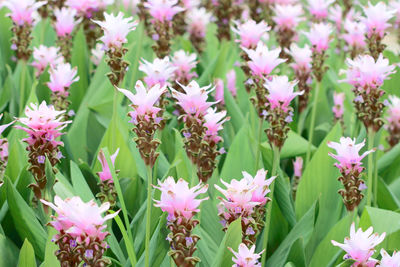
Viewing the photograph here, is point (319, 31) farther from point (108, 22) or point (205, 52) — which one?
point (205, 52)

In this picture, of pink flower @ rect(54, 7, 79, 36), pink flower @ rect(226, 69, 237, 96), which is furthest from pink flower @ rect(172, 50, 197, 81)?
pink flower @ rect(54, 7, 79, 36)

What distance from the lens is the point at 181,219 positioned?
5.00ft

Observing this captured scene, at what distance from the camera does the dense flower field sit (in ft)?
5.41

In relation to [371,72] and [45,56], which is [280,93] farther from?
[45,56]

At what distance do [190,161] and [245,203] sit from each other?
46 centimetres

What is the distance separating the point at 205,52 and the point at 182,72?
1.29m

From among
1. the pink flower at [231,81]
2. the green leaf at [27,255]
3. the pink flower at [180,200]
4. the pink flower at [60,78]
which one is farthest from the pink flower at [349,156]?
the pink flower at [231,81]

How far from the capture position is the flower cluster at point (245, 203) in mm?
1627

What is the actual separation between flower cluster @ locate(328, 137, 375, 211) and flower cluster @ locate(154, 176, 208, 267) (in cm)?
58

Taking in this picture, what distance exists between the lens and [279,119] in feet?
6.58

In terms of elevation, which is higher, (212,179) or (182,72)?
(182,72)

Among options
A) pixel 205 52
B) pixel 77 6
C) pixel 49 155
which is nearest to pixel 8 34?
pixel 77 6

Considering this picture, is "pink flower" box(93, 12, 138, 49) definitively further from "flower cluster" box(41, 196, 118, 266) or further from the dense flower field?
"flower cluster" box(41, 196, 118, 266)

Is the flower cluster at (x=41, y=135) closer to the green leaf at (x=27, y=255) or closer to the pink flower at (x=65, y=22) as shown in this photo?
the green leaf at (x=27, y=255)
